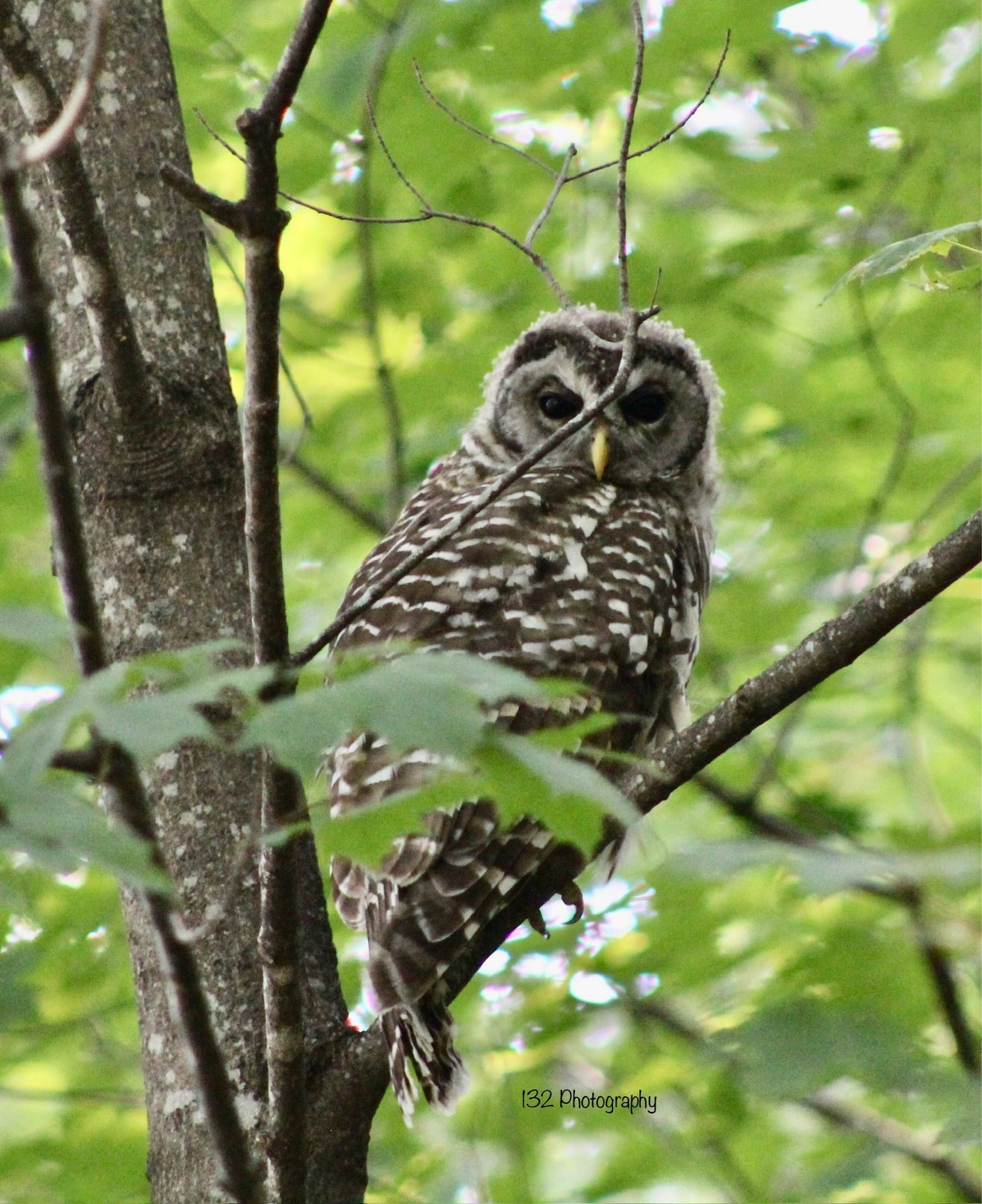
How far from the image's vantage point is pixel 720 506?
15.2 feet

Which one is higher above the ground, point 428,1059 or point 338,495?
point 338,495

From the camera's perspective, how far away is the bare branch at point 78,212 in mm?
2182

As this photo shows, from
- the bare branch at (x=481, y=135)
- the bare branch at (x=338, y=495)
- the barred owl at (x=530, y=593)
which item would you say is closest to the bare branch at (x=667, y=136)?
the bare branch at (x=481, y=135)

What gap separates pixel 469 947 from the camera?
285 centimetres

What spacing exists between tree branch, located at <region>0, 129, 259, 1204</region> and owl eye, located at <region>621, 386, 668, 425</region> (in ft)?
9.86

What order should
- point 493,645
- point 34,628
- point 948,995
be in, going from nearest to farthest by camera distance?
1. point 34,628
2. point 493,645
3. point 948,995

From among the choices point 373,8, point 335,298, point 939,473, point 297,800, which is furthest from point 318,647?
point 335,298

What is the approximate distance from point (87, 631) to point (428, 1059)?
1.64 meters

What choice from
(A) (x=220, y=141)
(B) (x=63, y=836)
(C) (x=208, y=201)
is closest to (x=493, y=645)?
(A) (x=220, y=141)

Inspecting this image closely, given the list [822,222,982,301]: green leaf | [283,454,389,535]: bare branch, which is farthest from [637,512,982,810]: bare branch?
[283,454,389,535]: bare branch

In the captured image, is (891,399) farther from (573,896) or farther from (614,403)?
(573,896)

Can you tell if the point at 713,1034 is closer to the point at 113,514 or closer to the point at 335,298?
the point at 113,514

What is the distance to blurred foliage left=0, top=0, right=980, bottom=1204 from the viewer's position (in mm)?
3586

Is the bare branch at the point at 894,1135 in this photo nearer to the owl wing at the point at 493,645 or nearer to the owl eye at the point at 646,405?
the owl wing at the point at 493,645
